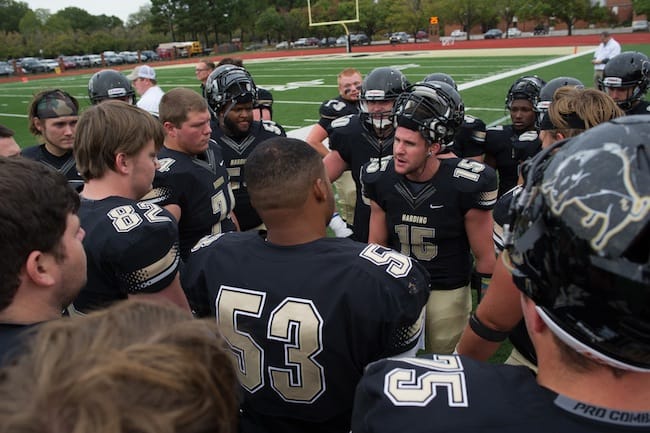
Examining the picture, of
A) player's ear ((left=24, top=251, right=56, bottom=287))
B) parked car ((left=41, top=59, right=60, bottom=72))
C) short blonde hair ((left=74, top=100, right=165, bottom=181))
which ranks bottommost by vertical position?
player's ear ((left=24, top=251, right=56, bottom=287))

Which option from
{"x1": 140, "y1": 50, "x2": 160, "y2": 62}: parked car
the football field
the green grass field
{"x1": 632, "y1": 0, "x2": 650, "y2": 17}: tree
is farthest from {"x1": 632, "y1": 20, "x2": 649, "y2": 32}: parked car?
{"x1": 140, "y1": 50, "x2": 160, "y2": 62}: parked car

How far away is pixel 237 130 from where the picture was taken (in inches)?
180

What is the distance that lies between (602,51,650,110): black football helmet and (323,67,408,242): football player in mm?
2158

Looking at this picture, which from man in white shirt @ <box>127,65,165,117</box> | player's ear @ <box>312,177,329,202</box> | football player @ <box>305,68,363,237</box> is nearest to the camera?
player's ear @ <box>312,177,329,202</box>

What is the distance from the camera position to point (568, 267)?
1011 millimetres

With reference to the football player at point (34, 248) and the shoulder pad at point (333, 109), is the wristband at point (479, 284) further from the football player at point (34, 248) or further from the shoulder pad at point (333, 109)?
the football player at point (34, 248)

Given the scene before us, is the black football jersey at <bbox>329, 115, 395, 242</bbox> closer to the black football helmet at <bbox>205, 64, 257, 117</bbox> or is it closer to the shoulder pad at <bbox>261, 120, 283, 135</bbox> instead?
the shoulder pad at <bbox>261, 120, 283, 135</bbox>

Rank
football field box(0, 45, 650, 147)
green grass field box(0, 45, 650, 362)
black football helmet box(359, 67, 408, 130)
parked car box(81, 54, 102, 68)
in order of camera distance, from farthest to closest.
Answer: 1. parked car box(81, 54, 102, 68)
2. football field box(0, 45, 650, 147)
3. green grass field box(0, 45, 650, 362)
4. black football helmet box(359, 67, 408, 130)

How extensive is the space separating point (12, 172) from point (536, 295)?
1.58 metres

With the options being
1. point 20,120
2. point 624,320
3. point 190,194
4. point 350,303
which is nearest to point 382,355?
point 350,303

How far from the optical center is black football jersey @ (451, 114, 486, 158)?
16.7 ft

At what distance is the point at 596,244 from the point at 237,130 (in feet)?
12.9

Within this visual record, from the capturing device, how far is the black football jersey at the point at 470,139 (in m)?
5.09

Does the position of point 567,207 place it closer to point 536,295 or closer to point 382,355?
point 536,295
